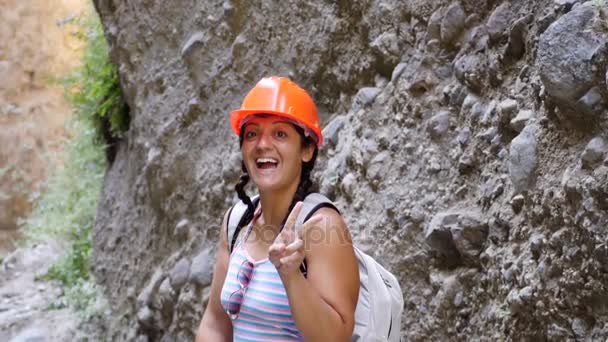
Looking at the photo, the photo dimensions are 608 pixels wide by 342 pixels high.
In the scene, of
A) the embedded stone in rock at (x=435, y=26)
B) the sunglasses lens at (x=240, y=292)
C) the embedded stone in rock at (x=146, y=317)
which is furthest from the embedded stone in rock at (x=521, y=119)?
the embedded stone in rock at (x=146, y=317)

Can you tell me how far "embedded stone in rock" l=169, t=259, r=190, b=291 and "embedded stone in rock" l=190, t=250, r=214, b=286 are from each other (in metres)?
0.14

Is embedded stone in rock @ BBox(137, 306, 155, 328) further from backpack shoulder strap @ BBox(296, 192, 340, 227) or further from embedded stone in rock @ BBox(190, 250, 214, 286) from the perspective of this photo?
backpack shoulder strap @ BBox(296, 192, 340, 227)

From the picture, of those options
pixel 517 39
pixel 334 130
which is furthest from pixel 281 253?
pixel 334 130

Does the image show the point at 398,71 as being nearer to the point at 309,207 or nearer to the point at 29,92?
the point at 309,207

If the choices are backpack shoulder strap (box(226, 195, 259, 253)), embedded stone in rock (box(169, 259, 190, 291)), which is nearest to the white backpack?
backpack shoulder strap (box(226, 195, 259, 253))

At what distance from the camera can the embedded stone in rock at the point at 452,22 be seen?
3416 mm

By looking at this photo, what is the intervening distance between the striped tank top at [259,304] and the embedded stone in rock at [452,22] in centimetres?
163

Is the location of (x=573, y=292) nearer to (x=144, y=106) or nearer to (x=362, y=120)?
(x=362, y=120)

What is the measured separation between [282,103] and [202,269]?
2.71 metres

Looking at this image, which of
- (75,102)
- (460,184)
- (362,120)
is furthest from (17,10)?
(460,184)

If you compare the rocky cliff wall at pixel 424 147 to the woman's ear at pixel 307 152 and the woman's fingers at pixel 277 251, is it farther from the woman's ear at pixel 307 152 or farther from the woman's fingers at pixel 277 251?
the woman's fingers at pixel 277 251

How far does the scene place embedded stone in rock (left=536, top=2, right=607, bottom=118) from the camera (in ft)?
8.25

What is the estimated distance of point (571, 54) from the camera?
255 centimetres

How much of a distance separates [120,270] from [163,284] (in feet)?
4.28
